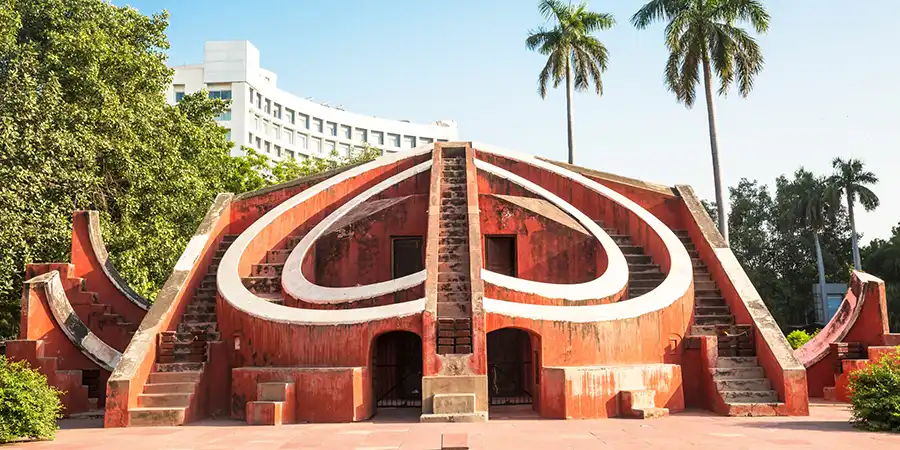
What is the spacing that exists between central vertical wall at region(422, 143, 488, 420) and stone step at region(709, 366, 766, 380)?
2967mm

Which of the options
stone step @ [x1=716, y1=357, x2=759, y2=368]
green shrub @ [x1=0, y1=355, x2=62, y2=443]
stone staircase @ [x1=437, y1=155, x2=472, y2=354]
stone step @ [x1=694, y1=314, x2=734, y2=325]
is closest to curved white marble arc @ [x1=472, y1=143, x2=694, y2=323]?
stone staircase @ [x1=437, y1=155, x2=472, y2=354]

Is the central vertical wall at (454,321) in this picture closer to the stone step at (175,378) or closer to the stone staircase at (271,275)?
the stone staircase at (271,275)

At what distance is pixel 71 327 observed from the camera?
38.6 feet

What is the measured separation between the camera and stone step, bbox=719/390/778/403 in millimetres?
9305

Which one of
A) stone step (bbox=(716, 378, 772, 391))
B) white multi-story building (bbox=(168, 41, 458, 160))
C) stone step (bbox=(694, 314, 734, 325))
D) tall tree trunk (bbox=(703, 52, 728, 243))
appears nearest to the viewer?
stone step (bbox=(716, 378, 772, 391))

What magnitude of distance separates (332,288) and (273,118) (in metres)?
43.2

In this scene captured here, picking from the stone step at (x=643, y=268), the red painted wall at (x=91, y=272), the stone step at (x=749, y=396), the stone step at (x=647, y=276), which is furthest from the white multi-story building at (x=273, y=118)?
the stone step at (x=749, y=396)

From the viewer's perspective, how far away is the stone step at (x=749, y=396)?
9.30 m

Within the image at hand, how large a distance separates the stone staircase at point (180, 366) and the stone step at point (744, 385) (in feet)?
20.3

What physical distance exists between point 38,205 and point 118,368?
5968mm

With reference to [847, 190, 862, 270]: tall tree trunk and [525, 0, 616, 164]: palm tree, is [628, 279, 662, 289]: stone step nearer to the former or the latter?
[525, 0, 616, 164]: palm tree

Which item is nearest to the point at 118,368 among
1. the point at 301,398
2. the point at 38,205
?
the point at 301,398

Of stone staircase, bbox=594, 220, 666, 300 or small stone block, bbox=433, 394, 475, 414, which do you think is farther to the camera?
stone staircase, bbox=594, 220, 666, 300

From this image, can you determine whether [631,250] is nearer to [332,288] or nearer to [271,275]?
[332,288]
